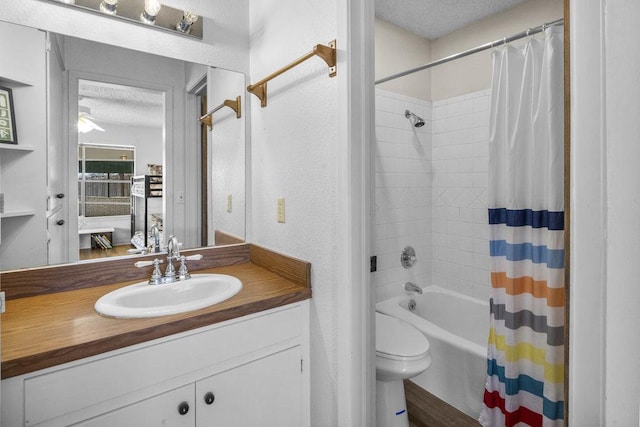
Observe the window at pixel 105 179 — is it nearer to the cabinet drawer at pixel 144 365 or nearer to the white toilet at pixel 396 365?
the cabinet drawer at pixel 144 365

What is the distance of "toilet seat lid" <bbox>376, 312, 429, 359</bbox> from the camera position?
148 centimetres

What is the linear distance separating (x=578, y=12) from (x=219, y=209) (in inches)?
60.7

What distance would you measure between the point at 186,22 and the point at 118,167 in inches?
29.7

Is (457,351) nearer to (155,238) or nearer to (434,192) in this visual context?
(434,192)

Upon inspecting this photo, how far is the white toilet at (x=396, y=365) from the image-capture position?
145 cm

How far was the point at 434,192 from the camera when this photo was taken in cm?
261

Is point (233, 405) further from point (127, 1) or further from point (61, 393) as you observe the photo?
point (127, 1)

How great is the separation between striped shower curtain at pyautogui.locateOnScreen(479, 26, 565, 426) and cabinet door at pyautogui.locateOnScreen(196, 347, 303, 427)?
102 centimetres

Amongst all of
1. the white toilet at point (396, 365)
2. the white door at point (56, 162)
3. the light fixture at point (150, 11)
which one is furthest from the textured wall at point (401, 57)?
the white door at point (56, 162)

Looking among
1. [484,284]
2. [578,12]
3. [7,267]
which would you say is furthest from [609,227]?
[484,284]

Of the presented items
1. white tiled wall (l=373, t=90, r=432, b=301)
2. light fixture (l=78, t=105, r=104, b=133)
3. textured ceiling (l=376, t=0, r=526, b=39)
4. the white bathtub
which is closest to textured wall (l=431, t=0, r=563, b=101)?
textured ceiling (l=376, t=0, r=526, b=39)

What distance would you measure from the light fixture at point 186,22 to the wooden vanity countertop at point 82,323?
1206mm

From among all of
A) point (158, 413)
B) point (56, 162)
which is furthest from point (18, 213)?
point (158, 413)

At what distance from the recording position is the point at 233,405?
1.10 metres
